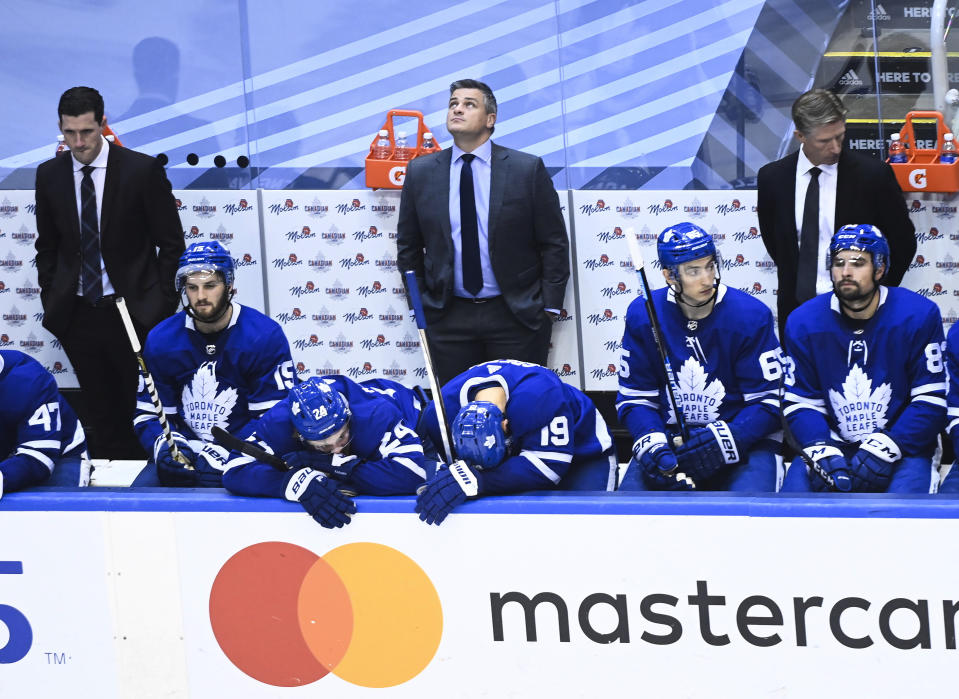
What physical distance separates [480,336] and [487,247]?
39 cm

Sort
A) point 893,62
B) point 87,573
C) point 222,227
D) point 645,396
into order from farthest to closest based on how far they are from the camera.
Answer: point 222,227 < point 893,62 < point 645,396 < point 87,573

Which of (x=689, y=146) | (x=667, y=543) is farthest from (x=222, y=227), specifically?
(x=667, y=543)

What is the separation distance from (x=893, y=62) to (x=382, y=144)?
2464 mm

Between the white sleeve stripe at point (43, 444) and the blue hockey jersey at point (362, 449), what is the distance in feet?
2.14

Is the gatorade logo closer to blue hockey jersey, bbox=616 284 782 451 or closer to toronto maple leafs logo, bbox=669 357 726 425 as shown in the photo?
blue hockey jersey, bbox=616 284 782 451

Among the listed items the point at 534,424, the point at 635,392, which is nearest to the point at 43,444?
the point at 534,424

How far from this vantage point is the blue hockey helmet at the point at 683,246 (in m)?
4.02

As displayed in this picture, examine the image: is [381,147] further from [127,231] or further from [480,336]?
[127,231]

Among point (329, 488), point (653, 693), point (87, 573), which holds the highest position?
point (329, 488)

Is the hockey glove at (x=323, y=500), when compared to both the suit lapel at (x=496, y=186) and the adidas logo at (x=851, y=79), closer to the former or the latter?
the suit lapel at (x=496, y=186)

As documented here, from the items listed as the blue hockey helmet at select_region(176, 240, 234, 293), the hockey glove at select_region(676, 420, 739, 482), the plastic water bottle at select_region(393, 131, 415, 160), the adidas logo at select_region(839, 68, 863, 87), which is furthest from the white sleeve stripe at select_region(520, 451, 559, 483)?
the adidas logo at select_region(839, 68, 863, 87)

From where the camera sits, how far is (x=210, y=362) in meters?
4.49

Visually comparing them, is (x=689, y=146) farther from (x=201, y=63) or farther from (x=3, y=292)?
(x=3, y=292)

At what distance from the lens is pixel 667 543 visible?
10.4 ft
